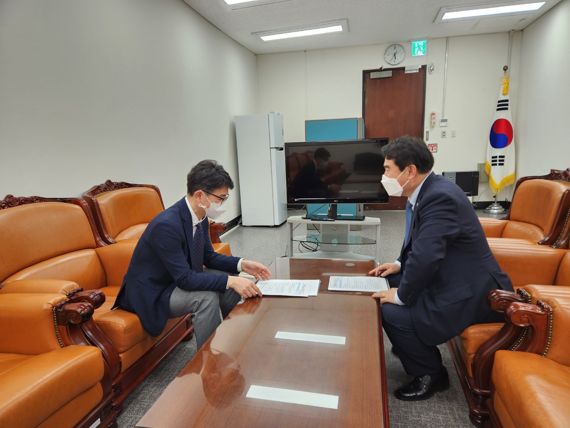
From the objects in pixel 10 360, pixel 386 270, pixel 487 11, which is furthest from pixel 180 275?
pixel 487 11

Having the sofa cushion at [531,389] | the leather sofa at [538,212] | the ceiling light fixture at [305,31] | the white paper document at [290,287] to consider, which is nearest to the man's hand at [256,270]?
the white paper document at [290,287]

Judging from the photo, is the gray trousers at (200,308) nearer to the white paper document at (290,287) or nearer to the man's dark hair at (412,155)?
the white paper document at (290,287)

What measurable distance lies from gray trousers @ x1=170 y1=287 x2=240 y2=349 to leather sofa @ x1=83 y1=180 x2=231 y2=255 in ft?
2.46

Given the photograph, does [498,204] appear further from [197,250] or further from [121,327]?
[121,327]

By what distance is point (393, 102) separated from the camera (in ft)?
18.0

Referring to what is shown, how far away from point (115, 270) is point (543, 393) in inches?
81.6

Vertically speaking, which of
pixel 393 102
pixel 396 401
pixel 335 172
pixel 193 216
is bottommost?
pixel 396 401

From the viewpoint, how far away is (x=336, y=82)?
5.62 metres

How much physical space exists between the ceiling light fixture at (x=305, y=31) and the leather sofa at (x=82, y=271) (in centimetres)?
375

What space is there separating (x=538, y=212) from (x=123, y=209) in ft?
8.96

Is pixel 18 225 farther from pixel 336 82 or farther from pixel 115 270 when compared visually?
pixel 336 82

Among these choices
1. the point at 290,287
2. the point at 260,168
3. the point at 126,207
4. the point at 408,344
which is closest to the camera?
the point at 408,344

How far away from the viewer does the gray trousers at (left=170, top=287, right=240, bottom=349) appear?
5.08ft

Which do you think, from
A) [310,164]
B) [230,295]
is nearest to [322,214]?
[310,164]
